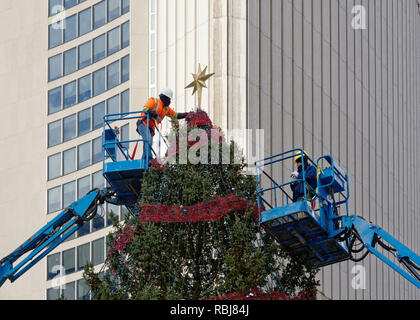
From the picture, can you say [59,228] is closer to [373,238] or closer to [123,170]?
[123,170]

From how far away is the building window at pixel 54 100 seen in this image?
188 ft

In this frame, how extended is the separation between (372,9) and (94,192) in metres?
37.7

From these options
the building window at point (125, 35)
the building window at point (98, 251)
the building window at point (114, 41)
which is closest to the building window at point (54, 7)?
the building window at point (114, 41)

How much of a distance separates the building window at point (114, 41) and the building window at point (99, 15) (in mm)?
1042

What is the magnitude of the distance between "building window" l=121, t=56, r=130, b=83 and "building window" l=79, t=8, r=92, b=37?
13.6ft

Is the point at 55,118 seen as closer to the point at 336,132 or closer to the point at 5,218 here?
the point at 5,218

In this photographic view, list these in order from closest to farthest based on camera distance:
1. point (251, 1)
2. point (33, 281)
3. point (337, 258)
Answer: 1. point (337, 258)
2. point (251, 1)
3. point (33, 281)

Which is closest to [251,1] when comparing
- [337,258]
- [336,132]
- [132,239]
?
[336,132]

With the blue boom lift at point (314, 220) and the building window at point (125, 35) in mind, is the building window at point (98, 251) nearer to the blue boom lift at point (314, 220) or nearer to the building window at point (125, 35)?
the building window at point (125, 35)

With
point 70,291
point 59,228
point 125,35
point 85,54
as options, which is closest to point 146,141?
point 59,228

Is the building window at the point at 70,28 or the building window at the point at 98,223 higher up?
the building window at the point at 70,28

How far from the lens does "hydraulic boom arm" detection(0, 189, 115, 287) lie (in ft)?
110

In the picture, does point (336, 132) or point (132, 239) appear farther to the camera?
point (336, 132)
